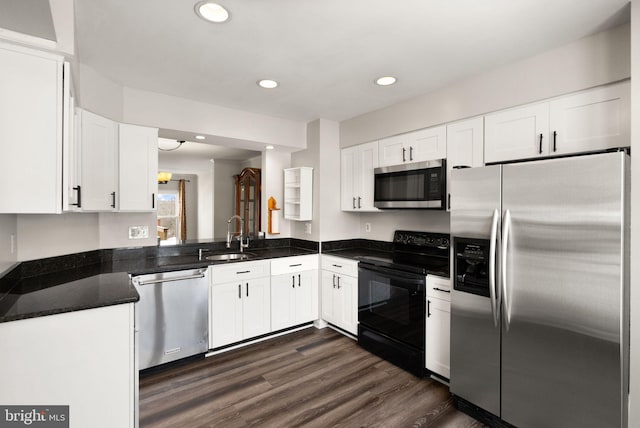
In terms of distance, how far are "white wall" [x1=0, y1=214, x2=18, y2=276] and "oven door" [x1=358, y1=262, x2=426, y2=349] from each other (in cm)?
262

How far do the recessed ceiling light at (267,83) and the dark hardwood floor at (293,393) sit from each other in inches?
96.7


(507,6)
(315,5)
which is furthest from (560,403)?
(315,5)

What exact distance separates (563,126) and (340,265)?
88.2 inches

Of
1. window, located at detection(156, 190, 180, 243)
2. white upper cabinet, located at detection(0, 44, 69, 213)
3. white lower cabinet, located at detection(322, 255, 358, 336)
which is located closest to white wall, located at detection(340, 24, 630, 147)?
white lower cabinet, located at detection(322, 255, 358, 336)

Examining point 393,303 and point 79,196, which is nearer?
point 79,196

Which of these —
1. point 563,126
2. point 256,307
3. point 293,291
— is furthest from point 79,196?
point 563,126

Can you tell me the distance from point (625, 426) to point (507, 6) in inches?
87.6

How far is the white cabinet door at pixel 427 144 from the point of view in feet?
9.17

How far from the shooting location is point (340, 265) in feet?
11.2

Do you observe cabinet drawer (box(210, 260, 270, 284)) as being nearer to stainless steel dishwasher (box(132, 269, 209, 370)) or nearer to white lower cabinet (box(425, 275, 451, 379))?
stainless steel dishwasher (box(132, 269, 209, 370))

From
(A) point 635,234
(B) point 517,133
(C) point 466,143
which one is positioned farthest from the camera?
(C) point 466,143

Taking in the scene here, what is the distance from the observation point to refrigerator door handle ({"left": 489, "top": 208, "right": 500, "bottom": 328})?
6.30 feet

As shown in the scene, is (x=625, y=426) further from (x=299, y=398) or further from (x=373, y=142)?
(x=373, y=142)

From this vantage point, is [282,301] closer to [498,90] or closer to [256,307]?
[256,307]
